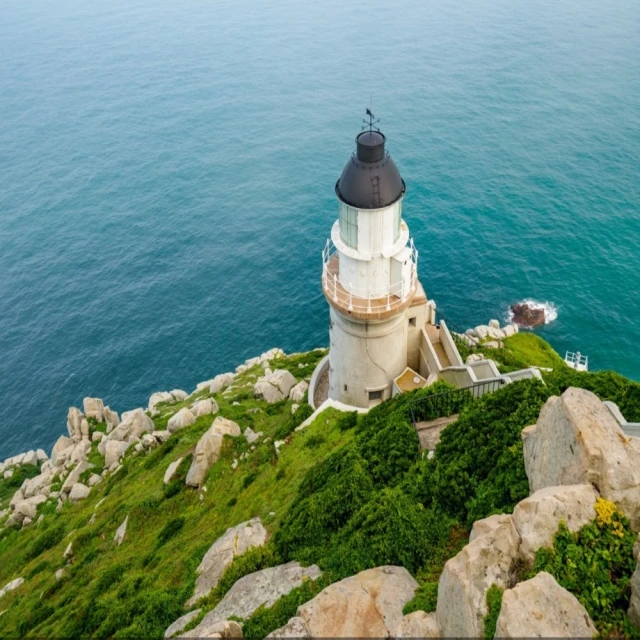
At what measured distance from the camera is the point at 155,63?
13638 centimetres

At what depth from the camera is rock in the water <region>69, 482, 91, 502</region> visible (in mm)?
40156

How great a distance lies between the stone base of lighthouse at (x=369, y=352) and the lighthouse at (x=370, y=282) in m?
0.06

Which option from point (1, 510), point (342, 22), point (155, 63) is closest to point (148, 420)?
point (1, 510)

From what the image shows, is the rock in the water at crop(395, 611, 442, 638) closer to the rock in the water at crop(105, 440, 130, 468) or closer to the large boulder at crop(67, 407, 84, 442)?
the rock in the water at crop(105, 440, 130, 468)

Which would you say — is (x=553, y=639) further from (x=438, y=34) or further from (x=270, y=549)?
(x=438, y=34)

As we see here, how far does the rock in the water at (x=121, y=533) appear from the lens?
30.9 metres

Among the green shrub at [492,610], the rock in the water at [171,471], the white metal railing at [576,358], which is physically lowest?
the white metal railing at [576,358]

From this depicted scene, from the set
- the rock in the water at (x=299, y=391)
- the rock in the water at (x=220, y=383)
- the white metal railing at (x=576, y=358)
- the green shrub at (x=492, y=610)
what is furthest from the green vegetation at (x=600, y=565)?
the white metal railing at (x=576, y=358)

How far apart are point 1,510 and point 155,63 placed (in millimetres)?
120962

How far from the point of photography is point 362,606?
15.8m

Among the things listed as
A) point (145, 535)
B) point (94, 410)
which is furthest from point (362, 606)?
point (94, 410)

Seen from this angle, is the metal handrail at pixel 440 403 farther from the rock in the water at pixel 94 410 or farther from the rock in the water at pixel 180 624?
the rock in the water at pixel 94 410

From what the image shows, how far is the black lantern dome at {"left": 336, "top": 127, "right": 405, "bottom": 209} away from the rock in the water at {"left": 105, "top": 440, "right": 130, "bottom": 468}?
2811cm

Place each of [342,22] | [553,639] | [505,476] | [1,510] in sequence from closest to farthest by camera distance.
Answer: [553,639] < [505,476] < [1,510] < [342,22]
